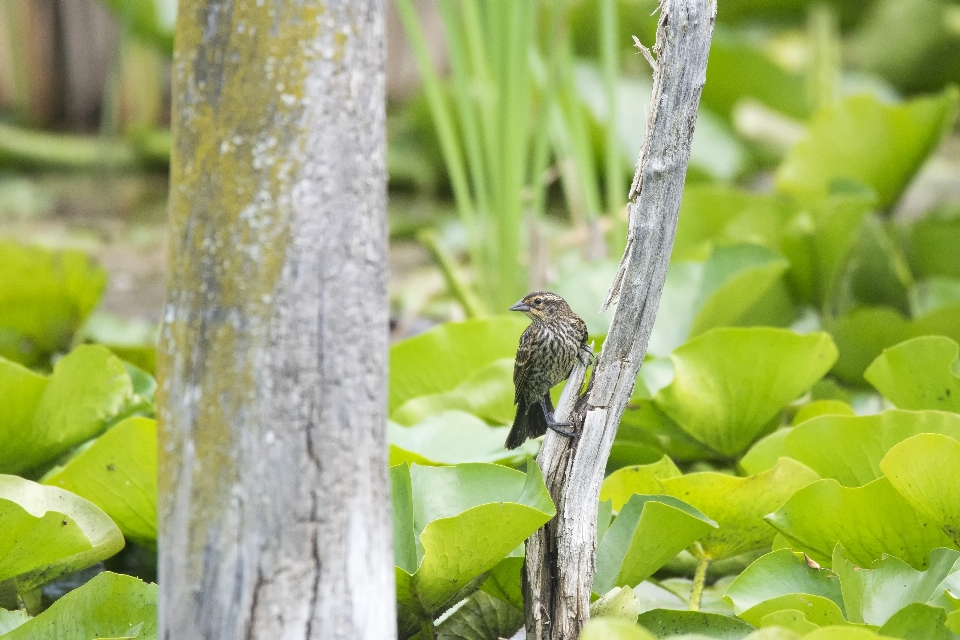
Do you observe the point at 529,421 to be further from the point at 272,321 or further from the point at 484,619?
the point at 272,321

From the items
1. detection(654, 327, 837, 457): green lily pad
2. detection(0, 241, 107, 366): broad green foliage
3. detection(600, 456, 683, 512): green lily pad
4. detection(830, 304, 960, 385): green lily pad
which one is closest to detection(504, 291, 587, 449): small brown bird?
detection(600, 456, 683, 512): green lily pad

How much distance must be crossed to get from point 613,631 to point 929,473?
46 centimetres

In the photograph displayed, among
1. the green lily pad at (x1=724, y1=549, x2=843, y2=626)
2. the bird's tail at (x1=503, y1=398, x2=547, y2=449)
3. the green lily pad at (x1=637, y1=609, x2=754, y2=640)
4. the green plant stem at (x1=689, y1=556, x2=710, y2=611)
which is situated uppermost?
the bird's tail at (x1=503, y1=398, x2=547, y2=449)

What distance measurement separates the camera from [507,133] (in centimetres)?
178

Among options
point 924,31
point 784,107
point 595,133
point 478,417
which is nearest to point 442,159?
point 595,133

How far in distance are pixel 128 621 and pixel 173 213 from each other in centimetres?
53

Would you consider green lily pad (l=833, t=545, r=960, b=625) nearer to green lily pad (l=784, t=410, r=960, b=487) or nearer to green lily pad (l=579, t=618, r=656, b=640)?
green lily pad (l=784, t=410, r=960, b=487)

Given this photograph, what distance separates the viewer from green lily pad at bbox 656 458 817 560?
107cm

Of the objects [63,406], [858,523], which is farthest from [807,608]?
[63,406]

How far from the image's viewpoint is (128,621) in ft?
3.28

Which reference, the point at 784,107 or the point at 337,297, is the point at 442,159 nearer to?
the point at 784,107

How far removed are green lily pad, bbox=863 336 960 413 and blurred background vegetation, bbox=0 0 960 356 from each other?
0.49m

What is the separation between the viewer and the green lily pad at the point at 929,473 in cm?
95

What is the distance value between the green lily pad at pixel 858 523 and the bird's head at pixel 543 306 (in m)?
0.36
